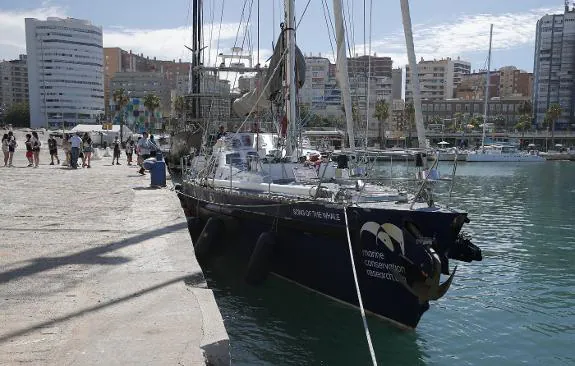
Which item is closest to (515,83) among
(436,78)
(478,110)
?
(436,78)

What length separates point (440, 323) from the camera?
991 centimetres

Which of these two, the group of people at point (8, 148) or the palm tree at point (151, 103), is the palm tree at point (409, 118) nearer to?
the palm tree at point (151, 103)

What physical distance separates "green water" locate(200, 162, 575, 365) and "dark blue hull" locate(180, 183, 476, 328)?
18.4 inches

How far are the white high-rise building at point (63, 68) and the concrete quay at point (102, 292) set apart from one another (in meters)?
171

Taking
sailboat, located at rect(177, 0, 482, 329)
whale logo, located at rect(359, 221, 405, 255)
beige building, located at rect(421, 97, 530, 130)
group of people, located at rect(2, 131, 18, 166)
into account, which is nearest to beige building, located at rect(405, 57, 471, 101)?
beige building, located at rect(421, 97, 530, 130)

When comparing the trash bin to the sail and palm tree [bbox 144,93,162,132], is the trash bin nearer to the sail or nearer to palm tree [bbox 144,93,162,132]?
the sail

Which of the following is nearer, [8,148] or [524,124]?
[8,148]

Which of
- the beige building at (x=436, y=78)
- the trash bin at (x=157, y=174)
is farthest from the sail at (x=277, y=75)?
the beige building at (x=436, y=78)

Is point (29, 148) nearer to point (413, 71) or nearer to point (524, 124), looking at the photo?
point (413, 71)

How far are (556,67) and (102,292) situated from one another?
522 feet

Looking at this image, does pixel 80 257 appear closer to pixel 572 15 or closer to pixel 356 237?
pixel 356 237

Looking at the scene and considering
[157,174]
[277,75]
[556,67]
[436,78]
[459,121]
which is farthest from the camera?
[436,78]

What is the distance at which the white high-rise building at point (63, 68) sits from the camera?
171750mm

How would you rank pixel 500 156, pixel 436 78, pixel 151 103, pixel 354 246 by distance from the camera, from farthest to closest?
pixel 436 78 → pixel 151 103 → pixel 500 156 → pixel 354 246
